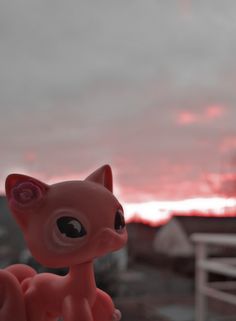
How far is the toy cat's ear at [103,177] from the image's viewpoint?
881 mm

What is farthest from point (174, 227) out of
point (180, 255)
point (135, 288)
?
point (135, 288)

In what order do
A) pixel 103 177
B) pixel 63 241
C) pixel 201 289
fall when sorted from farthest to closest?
pixel 201 289 → pixel 103 177 → pixel 63 241

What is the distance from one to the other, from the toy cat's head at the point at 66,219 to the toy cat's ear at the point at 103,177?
0.06m

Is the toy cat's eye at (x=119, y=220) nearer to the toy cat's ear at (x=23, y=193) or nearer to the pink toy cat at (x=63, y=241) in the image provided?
the pink toy cat at (x=63, y=241)

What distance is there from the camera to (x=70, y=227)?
0.75 meters

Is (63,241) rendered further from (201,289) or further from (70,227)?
(201,289)

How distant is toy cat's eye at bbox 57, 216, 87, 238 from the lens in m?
0.75

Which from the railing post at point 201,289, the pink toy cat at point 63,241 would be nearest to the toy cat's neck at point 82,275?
the pink toy cat at point 63,241

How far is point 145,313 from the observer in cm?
305

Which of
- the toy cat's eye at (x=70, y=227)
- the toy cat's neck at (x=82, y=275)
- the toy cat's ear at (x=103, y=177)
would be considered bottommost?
the toy cat's neck at (x=82, y=275)

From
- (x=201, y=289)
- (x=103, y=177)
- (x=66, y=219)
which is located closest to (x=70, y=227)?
(x=66, y=219)

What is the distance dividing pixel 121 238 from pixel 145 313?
2454 mm

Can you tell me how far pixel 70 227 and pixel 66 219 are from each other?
0.01 m

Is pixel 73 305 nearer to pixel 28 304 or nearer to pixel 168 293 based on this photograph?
pixel 28 304
